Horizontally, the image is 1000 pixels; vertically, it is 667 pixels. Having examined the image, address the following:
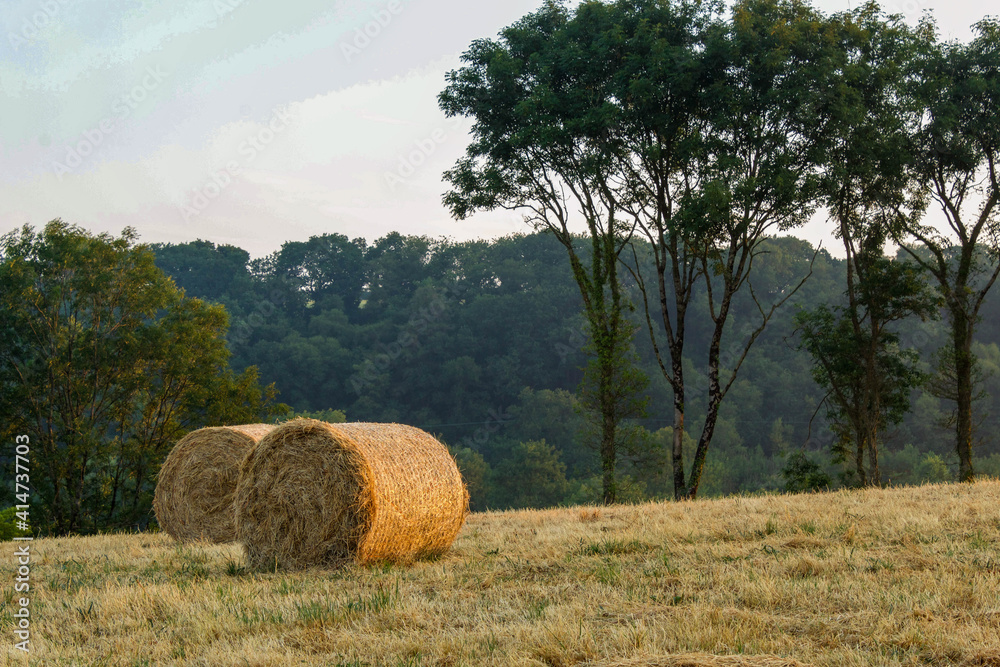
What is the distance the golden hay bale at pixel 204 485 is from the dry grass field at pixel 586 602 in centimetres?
300

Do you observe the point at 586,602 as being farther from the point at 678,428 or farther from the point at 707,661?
the point at 678,428

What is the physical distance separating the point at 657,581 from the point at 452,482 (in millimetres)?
3842

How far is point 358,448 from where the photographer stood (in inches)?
375

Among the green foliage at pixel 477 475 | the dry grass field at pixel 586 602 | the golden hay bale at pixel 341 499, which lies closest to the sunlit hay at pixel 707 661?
the dry grass field at pixel 586 602

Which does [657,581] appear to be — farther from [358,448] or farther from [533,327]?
[533,327]

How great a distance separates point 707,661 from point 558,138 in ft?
62.3

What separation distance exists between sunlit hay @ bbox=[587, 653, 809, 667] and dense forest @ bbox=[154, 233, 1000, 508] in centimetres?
5956

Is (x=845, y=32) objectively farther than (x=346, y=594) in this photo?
Yes

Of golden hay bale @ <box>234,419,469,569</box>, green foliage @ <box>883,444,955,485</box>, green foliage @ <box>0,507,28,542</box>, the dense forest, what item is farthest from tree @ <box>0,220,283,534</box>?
green foliage @ <box>883,444,955,485</box>

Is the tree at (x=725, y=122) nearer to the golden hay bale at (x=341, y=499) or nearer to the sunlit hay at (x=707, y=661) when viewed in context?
the golden hay bale at (x=341, y=499)

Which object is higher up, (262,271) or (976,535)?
(262,271)

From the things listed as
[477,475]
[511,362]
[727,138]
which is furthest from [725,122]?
[511,362]

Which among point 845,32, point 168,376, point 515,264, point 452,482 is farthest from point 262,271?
point 452,482

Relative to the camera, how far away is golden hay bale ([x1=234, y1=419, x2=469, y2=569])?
30.8ft
